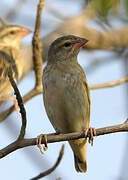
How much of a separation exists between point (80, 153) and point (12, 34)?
13.1 feet

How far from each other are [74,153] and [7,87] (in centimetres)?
187

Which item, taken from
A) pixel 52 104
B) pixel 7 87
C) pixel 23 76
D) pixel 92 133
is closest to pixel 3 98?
pixel 7 87

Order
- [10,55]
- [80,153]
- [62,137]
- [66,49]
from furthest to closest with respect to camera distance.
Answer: [10,55], [66,49], [80,153], [62,137]

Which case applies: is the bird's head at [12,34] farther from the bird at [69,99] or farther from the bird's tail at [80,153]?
the bird's tail at [80,153]

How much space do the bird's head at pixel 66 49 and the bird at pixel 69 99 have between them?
0.01 meters

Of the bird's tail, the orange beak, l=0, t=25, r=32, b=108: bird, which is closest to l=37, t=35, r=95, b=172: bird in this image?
the bird's tail

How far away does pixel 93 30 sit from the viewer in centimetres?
712

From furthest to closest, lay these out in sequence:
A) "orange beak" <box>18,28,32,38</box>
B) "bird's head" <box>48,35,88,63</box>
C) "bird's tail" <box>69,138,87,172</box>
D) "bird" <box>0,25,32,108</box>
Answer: "orange beak" <box>18,28,32,38</box>, "bird" <box>0,25,32,108</box>, "bird's head" <box>48,35,88,63</box>, "bird's tail" <box>69,138,87,172</box>

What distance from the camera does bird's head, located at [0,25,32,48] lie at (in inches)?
316

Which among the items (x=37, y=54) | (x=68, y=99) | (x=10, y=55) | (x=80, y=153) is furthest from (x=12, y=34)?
(x=68, y=99)

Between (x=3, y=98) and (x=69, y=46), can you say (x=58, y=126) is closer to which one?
(x=69, y=46)

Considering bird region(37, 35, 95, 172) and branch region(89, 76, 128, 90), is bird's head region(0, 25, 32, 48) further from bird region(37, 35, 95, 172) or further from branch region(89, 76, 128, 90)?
bird region(37, 35, 95, 172)

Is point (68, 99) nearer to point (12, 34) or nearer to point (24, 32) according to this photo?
point (24, 32)

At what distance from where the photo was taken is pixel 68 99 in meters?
4.51
